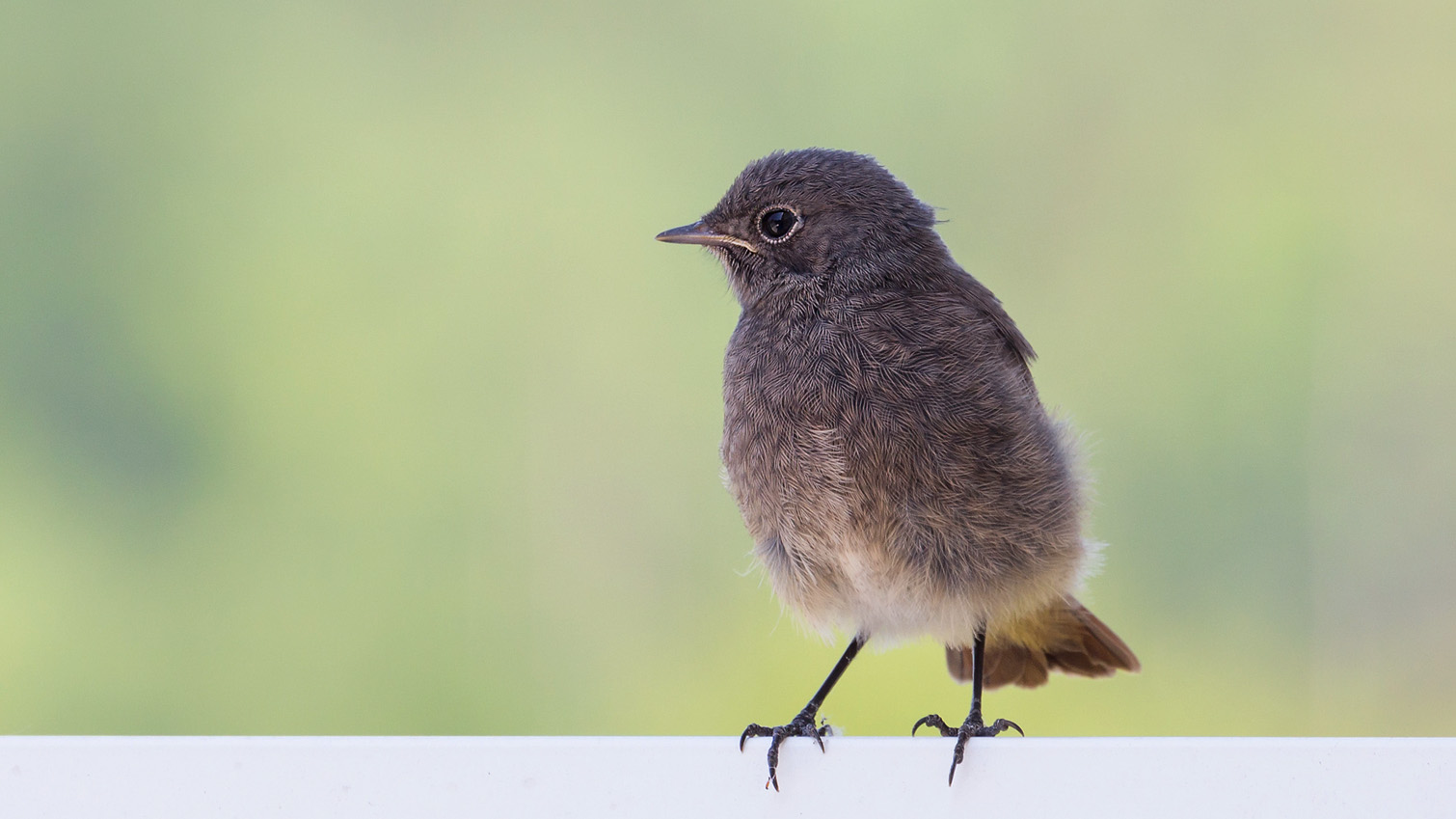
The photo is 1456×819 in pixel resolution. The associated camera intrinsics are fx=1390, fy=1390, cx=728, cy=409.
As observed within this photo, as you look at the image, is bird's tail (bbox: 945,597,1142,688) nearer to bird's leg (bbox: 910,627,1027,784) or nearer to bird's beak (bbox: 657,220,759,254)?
bird's leg (bbox: 910,627,1027,784)

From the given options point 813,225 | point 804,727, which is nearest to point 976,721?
point 804,727

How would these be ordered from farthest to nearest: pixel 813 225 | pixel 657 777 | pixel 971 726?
pixel 813 225
pixel 971 726
pixel 657 777

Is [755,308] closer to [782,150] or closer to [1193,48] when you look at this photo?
[782,150]

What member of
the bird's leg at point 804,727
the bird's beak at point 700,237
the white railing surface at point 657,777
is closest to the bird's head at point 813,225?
the bird's beak at point 700,237

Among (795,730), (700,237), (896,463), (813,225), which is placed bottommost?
(795,730)

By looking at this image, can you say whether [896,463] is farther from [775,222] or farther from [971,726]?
[775,222]

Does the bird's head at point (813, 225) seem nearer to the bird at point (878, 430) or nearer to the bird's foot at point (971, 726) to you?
the bird at point (878, 430)
